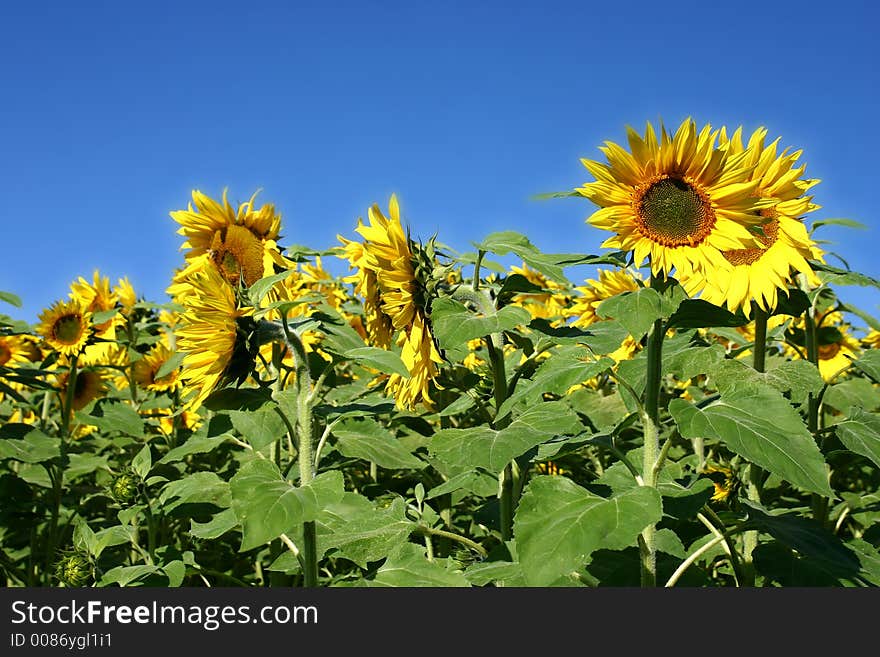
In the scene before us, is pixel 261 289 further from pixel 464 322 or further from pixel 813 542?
pixel 813 542

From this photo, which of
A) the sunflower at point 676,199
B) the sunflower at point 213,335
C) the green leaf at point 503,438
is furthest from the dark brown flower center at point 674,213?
the sunflower at point 213,335

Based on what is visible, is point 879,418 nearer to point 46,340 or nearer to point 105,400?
point 105,400

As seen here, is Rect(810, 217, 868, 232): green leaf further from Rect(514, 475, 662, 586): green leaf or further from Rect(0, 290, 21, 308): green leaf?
Rect(0, 290, 21, 308): green leaf

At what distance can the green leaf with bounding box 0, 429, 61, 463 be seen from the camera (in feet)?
11.6

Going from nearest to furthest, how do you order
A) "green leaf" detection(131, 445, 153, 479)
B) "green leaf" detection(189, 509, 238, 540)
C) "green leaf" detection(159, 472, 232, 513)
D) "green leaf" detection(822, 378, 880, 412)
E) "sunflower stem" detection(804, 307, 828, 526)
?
"green leaf" detection(189, 509, 238, 540), "sunflower stem" detection(804, 307, 828, 526), "green leaf" detection(159, 472, 232, 513), "green leaf" detection(822, 378, 880, 412), "green leaf" detection(131, 445, 153, 479)

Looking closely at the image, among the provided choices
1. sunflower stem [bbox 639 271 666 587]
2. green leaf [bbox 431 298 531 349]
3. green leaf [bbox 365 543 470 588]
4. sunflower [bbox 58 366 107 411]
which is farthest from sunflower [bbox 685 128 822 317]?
sunflower [bbox 58 366 107 411]

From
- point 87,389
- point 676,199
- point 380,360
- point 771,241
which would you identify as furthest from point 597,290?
point 87,389

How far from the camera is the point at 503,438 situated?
2006 mm

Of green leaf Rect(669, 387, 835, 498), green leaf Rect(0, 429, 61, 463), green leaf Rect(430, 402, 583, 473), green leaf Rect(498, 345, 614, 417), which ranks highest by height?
green leaf Rect(0, 429, 61, 463)

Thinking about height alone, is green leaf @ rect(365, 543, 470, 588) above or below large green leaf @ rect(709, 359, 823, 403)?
below

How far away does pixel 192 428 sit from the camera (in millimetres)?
5035

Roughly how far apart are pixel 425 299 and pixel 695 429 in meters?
0.88

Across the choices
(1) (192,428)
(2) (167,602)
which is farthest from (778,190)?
(1) (192,428)

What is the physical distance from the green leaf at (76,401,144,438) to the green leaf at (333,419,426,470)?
5.76 feet
